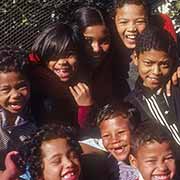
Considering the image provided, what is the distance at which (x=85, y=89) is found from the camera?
199 inches

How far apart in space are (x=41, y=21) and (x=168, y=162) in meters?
3.12

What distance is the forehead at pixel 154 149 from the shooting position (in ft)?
14.6

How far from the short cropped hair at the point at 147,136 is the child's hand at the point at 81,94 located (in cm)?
45

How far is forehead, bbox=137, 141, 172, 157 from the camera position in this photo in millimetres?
4462

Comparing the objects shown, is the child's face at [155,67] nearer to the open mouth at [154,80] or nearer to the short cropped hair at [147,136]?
the open mouth at [154,80]

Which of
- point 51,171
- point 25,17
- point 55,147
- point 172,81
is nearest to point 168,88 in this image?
point 172,81

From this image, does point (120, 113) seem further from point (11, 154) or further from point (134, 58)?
point (11, 154)

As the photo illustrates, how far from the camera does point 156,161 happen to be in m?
4.44

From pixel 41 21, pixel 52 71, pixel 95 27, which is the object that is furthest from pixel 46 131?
pixel 41 21

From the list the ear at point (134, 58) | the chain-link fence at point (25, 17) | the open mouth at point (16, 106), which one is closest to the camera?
the open mouth at point (16, 106)

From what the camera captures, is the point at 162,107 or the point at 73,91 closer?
the point at 162,107

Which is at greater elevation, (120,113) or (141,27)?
(141,27)

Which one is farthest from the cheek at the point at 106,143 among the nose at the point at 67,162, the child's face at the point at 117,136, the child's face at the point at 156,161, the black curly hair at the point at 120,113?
the nose at the point at 67,162

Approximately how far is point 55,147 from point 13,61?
2.05 ft
